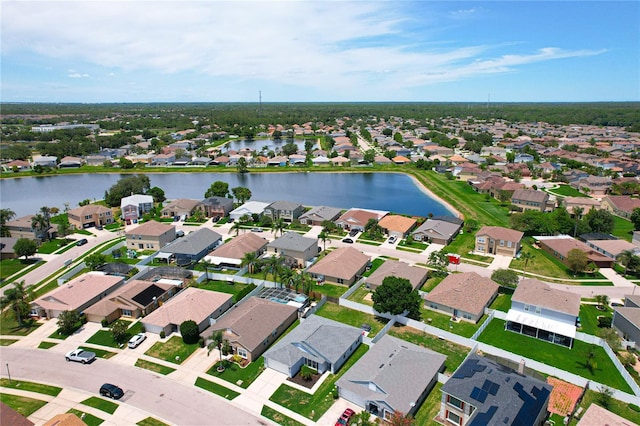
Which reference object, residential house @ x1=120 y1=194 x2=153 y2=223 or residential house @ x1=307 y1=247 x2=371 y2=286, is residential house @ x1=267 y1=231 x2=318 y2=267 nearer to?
residential house @ x1=307 y1=247 x2=371 y2=286

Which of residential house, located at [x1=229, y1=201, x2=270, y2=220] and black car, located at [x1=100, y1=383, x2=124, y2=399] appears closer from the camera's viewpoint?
black car, located at [x1=100, y1=383, x2=124, y2=399]

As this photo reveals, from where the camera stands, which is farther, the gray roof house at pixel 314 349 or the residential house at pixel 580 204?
the residential house at pixel 580 204

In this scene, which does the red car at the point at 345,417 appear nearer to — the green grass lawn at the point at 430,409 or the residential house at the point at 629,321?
the green grass lawn at the point at 430,409

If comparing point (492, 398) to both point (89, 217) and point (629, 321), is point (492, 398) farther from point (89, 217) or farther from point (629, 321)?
point (89, 217)

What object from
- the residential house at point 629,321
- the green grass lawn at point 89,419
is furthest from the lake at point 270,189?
the green grass lawn at point 89,419

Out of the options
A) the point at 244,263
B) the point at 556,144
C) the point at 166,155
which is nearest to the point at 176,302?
the point at 244,263

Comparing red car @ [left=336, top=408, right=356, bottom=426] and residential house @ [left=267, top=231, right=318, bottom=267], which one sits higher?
residential house @ [left=267, top=231, right=318, bottom=267]

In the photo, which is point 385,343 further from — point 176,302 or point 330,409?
point 176,302

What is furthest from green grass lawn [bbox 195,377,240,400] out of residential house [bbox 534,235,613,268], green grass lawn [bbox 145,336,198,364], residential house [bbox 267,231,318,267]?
residential house [bbox 534,235,613,268]
